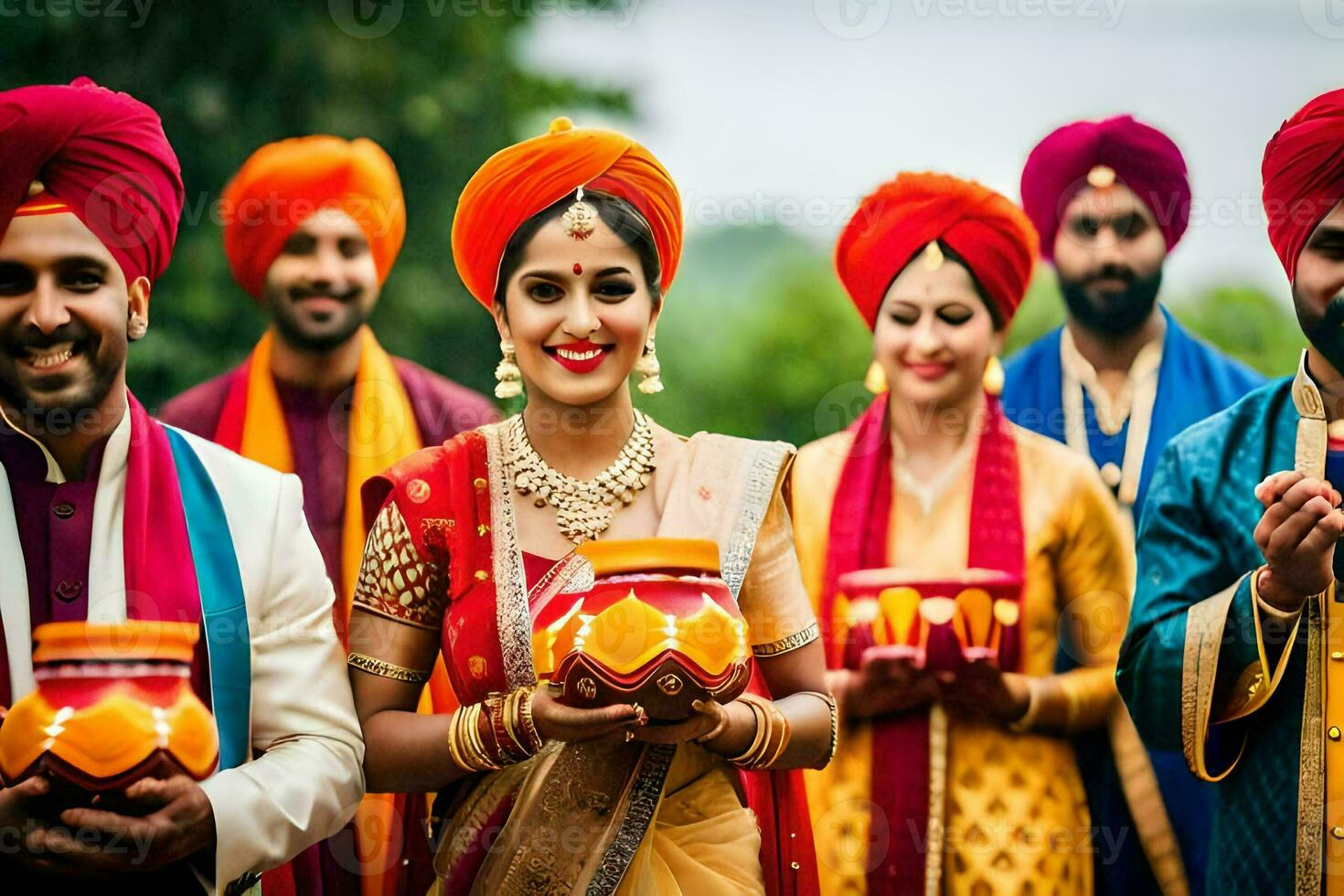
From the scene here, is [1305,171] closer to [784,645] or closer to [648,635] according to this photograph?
[784,645]

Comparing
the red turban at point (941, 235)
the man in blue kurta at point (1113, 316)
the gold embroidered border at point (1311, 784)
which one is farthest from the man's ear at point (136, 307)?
the gold embroidered border at point (1311, 784)

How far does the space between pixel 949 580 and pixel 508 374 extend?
1.40 meters

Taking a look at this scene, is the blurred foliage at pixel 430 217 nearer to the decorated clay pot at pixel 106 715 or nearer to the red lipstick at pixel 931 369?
the red lipstick at pixel 931 369

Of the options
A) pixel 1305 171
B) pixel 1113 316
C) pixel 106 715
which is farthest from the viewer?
pixel 1113 316

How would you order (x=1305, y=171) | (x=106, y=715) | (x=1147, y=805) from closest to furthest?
(x=106, y=715) → (x=1305, y=171) → (x=1147, y=805)

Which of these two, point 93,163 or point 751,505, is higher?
point 93,163

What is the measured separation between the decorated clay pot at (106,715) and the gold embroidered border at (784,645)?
125 cm

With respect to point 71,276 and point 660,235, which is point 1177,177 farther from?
point 71,276

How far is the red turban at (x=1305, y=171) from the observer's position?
4.54 m

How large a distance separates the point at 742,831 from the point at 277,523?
1.27 metres

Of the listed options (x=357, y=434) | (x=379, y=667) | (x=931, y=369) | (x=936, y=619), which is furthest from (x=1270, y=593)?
(x=357, y=434)

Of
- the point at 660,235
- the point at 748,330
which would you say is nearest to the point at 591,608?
the point at 660,235

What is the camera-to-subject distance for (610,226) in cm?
430

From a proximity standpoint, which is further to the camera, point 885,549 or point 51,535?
point 885,549
